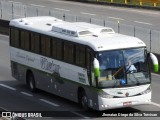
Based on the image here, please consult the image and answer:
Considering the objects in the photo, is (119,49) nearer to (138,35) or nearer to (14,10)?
(138,35)

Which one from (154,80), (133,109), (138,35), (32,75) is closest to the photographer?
(133,109)

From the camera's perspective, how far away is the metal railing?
30734 mm

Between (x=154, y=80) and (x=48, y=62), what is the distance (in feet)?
18.2

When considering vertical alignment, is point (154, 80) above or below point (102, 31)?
below

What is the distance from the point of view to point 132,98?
20.5 metres

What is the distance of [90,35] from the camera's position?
22.0m

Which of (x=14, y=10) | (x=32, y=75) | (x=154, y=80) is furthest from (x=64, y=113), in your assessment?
(x=14, y=10)

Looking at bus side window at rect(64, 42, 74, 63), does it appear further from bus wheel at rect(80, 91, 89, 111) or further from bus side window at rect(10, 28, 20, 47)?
bus side window at rect(10, 28, 20, 47)

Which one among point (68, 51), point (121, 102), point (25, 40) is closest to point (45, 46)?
point (25, 40)

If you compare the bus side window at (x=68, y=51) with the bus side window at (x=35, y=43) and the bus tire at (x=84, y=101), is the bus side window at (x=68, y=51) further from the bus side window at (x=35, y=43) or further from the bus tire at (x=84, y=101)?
the bus side window at (x=35, y=43)

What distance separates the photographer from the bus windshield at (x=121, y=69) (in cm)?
2041

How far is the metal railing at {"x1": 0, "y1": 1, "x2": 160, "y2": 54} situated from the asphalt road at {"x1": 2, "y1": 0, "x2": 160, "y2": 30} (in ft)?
21.2

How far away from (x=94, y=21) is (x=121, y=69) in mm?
17205

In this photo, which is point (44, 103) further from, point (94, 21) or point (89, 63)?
point (94, 21)
